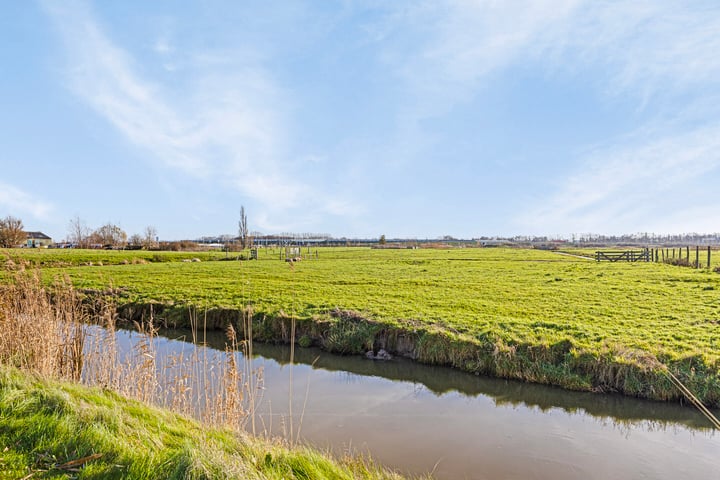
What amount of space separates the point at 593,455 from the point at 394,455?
3.24 m

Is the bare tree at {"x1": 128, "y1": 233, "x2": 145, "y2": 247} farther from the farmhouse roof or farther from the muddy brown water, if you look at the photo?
the muddy brown water

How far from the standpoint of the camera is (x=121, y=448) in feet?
14.6

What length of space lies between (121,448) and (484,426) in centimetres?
607

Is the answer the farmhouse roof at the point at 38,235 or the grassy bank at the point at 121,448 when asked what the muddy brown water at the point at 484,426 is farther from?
the farmhouse roof at the point at 38,235

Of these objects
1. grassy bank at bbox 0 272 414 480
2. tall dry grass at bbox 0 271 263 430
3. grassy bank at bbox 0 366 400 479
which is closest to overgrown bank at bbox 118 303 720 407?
tall dry grass at bbox 0 271 263 430

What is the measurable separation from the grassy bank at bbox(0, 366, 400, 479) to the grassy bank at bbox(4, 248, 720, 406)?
2.86 meters

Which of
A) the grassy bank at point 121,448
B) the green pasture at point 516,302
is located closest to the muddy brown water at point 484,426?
the grassy bank at point 121,448

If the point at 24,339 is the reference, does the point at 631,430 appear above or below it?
below

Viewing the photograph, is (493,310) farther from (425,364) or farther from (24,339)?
(24,339)

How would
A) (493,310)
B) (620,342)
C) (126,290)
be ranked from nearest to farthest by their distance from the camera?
1. (620,342)
2. (493,310)
3. (126,290)

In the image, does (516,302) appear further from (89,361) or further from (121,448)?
(121,448)

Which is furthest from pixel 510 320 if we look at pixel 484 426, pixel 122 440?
pixel 122 440

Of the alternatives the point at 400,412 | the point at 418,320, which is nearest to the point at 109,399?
the point at 400,412

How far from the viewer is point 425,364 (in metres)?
11.3
